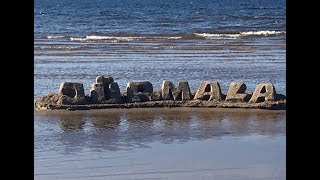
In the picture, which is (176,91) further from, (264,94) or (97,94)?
(264,94)

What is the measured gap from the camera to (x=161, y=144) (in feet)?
27.2

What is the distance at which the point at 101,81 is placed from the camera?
443 inches

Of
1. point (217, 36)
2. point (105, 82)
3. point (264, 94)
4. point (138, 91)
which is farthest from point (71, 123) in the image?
point (217, 36)

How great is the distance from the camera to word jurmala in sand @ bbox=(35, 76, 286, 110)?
11.0m

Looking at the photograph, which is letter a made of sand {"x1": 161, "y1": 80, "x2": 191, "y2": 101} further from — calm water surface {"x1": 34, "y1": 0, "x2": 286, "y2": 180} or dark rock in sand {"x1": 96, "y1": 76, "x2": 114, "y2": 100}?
dark rock in sand {"x1": 96, "y1": 76, "x2": 114, "y2": 100}

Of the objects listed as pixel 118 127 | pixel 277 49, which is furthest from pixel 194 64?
pixel 118 127

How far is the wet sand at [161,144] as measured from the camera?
22.4 feet

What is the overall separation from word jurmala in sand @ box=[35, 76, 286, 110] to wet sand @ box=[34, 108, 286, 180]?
21cm
